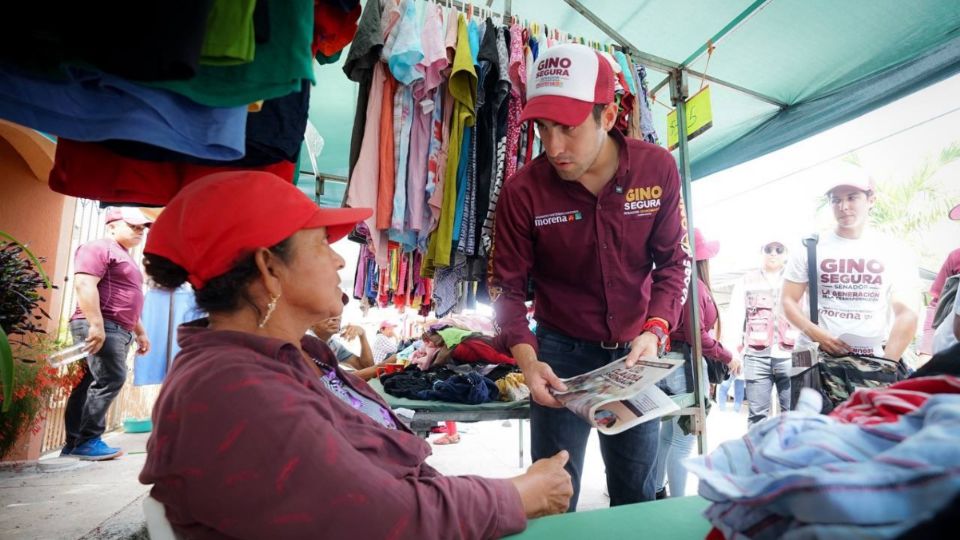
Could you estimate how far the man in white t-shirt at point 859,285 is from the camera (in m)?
2.76

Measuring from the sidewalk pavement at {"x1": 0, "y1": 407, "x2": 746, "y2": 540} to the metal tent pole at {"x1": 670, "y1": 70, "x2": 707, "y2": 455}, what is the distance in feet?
4.62

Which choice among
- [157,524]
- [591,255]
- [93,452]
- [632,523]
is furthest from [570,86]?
[93,452]

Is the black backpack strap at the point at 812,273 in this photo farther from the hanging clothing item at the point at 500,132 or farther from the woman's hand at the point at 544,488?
the woman's hand at the point at 544,488

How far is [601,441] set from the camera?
1728 mm

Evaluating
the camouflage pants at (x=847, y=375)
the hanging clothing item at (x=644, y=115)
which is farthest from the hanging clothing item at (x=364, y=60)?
the camouflage pants at (x=847, y=375)

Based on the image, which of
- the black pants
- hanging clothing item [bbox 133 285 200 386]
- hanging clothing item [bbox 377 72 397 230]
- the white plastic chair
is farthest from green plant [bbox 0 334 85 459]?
the white plastic chair

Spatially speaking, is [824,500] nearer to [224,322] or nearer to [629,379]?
[629,379]

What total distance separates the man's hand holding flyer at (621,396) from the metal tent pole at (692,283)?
2.23ft

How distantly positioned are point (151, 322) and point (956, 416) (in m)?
7.21

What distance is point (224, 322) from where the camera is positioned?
1.06 meters

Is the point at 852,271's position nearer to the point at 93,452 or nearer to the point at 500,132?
the point at 500,132

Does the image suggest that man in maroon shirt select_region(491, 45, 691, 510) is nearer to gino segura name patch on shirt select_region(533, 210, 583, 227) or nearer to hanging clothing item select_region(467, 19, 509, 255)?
gino segura name patch on shirt select_region(533, 210, 583, 227)

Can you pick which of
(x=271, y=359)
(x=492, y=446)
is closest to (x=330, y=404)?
(x=271, y=359)

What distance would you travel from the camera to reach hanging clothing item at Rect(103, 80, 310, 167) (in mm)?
1216
